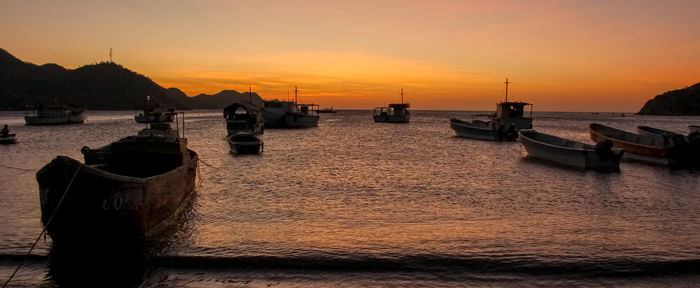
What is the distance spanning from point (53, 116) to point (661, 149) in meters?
88.8

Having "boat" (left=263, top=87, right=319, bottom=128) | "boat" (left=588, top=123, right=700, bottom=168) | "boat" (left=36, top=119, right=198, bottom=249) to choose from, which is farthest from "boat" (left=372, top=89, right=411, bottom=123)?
"boat" (left=36, top=119, right=198, bottom=249)

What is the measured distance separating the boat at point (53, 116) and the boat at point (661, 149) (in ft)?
279

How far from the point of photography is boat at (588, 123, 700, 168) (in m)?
27.0

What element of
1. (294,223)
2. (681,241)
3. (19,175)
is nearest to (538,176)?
(681,241)

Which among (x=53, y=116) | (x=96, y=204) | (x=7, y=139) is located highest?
(x=53, y=116)

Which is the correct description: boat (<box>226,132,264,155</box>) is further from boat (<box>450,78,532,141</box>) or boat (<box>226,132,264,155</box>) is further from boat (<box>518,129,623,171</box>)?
boat (<box>450,78,532,141</box>)

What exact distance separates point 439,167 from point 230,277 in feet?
65.8

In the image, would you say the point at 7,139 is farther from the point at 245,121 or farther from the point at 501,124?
the point at 501,124

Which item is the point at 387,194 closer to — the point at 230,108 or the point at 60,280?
the point at 60,280

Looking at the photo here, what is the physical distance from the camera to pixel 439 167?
1046 inches

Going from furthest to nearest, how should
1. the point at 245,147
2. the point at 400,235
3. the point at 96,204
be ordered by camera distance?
the point at 245,147 → the point at 400,235 → the point at 96,204

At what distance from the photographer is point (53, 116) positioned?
74562mm

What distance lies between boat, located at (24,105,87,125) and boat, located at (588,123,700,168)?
279 ft

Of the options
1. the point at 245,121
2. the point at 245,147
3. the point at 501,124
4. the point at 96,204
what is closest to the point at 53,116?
the point at 245,121
